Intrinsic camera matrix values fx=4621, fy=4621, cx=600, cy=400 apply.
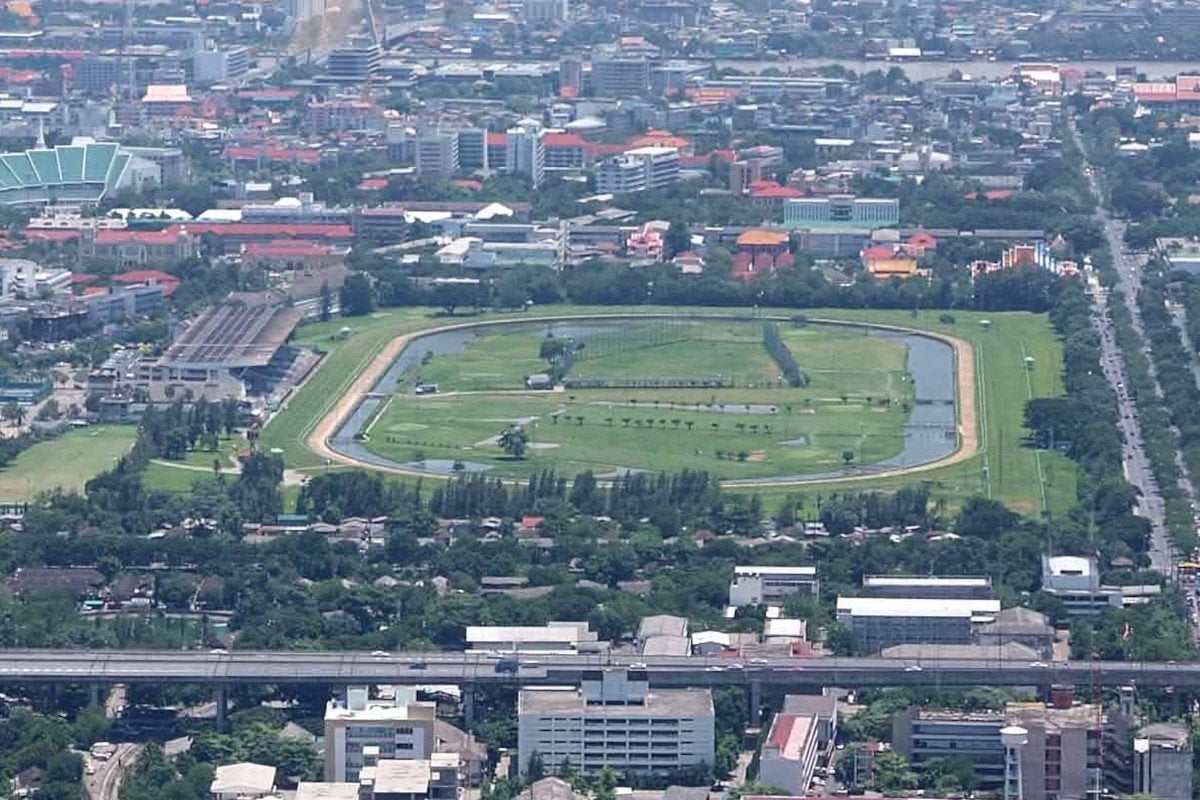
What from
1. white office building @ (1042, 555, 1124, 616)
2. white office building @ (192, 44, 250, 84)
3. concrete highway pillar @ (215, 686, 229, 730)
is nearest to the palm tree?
white office building @ (1042, 555, 1124, 616)

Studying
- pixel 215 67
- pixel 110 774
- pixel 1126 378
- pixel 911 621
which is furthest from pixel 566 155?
pixel 110 774

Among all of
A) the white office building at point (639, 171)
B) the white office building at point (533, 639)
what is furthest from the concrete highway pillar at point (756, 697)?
the white office building at point (639, 171)

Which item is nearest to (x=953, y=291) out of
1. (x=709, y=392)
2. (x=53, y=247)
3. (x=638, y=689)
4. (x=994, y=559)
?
(x=709, y=392)

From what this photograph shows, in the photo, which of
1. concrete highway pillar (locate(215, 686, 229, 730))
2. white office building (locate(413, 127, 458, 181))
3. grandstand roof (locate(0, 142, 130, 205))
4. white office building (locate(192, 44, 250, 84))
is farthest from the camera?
white office building (locate(192, 44, 250, 84))

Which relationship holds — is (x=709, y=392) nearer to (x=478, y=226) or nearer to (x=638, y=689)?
(x=478, y=226)

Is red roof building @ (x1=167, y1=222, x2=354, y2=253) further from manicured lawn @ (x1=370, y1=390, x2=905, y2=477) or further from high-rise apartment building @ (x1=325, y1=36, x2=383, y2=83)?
high-rise apartment building @ (x1=325, y1=36, x2=383, y2=83)

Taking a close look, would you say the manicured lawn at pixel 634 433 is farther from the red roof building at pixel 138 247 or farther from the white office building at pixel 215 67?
the white office building at pixel 215 67
